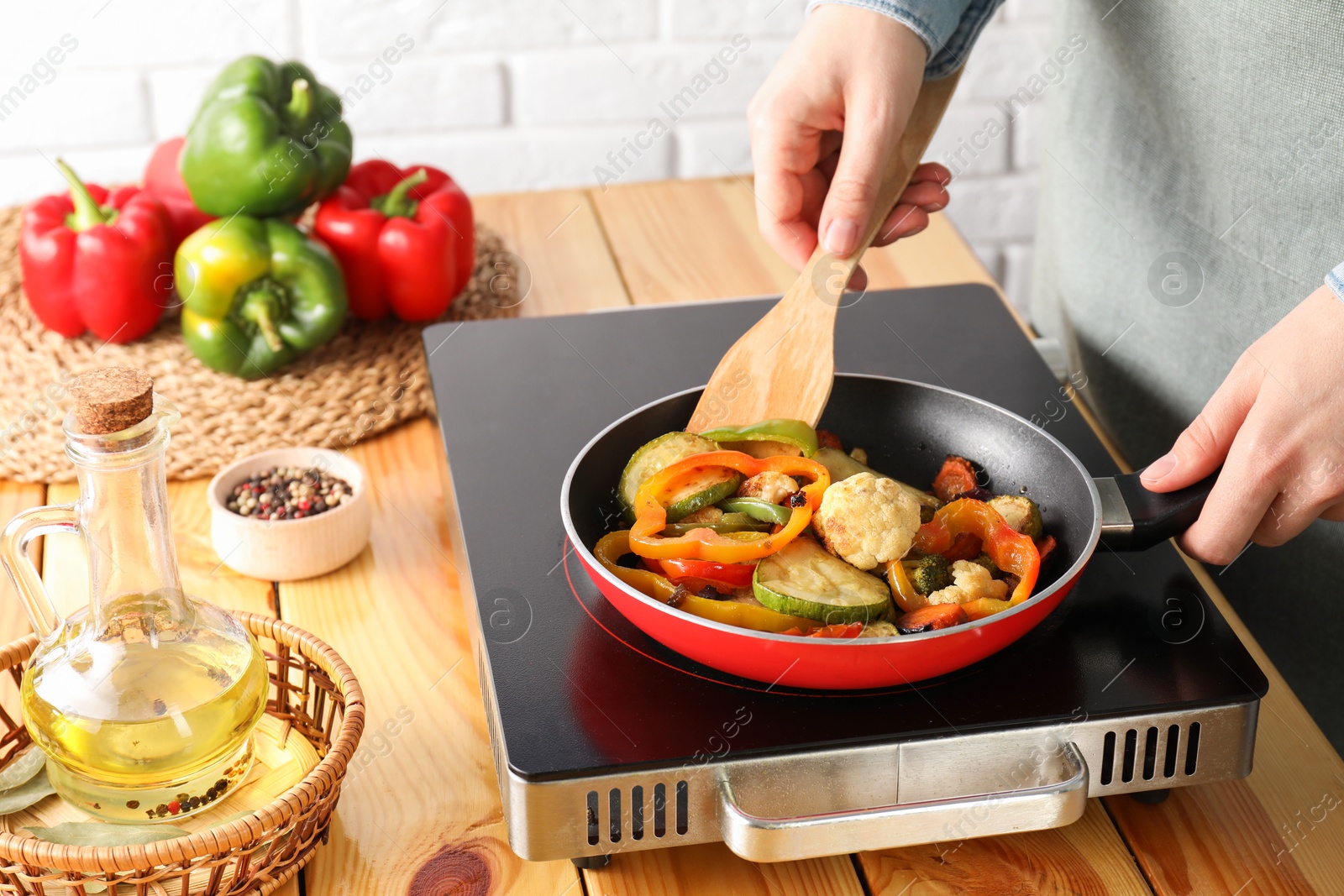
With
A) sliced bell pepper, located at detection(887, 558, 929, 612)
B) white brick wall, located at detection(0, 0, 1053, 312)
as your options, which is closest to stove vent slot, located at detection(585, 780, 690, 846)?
sliced bell pepper, located at detection(887, 558, 929, 612)

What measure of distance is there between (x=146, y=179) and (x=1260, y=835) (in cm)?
143

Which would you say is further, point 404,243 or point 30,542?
point 404,243

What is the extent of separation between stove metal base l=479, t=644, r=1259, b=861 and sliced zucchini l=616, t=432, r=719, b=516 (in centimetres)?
23

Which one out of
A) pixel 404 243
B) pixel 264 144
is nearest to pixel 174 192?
pixel 264 144

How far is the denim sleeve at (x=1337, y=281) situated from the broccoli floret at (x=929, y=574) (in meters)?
0.32

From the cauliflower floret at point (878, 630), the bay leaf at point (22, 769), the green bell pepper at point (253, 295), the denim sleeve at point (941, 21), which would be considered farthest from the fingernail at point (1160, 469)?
the green bell pepper at point (253, 295)

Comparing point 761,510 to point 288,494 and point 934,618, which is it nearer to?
point 934,618

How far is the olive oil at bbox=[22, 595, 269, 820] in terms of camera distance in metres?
0.76

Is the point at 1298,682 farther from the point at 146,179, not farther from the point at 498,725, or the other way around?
the point at 146,179

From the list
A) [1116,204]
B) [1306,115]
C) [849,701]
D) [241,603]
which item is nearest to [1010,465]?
[849,701]

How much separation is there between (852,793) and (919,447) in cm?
38

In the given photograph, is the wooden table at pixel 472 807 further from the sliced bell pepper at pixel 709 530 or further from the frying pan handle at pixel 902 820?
the sliced bell pepper at pixel 709 530

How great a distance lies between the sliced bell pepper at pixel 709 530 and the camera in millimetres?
874

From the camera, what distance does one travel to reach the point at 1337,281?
0.84 m
